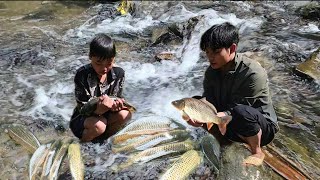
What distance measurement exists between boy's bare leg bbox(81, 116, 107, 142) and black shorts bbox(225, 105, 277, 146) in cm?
124

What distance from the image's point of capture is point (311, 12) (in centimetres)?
891

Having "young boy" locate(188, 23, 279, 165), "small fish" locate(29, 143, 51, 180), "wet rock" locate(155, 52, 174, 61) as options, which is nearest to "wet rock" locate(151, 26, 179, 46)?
"wet rock" locate(155, 52, 174, 61)

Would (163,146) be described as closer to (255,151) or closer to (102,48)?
(255,151)

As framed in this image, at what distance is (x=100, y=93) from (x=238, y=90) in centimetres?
137

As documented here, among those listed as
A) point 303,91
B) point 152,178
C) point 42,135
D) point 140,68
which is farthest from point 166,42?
point 152,178

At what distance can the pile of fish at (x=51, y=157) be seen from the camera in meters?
3.69

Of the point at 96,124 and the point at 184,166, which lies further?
the point at 96,124

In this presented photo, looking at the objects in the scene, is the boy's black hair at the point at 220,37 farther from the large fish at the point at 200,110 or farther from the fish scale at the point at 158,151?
the fish scale at the point at 158,151

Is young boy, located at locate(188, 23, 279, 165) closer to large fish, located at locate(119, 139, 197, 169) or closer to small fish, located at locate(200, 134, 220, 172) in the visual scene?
small fish, located at locate(200, 134, 220, 172)

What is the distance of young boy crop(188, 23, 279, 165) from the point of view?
3.63 metres

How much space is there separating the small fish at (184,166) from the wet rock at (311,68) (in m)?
2.81

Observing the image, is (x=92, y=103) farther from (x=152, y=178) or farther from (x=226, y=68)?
(x=226, y=68)

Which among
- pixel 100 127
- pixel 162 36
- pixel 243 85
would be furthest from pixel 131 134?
pixel 162 36

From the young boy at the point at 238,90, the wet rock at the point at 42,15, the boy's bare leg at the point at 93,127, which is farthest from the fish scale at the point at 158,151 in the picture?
the wet rock at the point at 42,15
